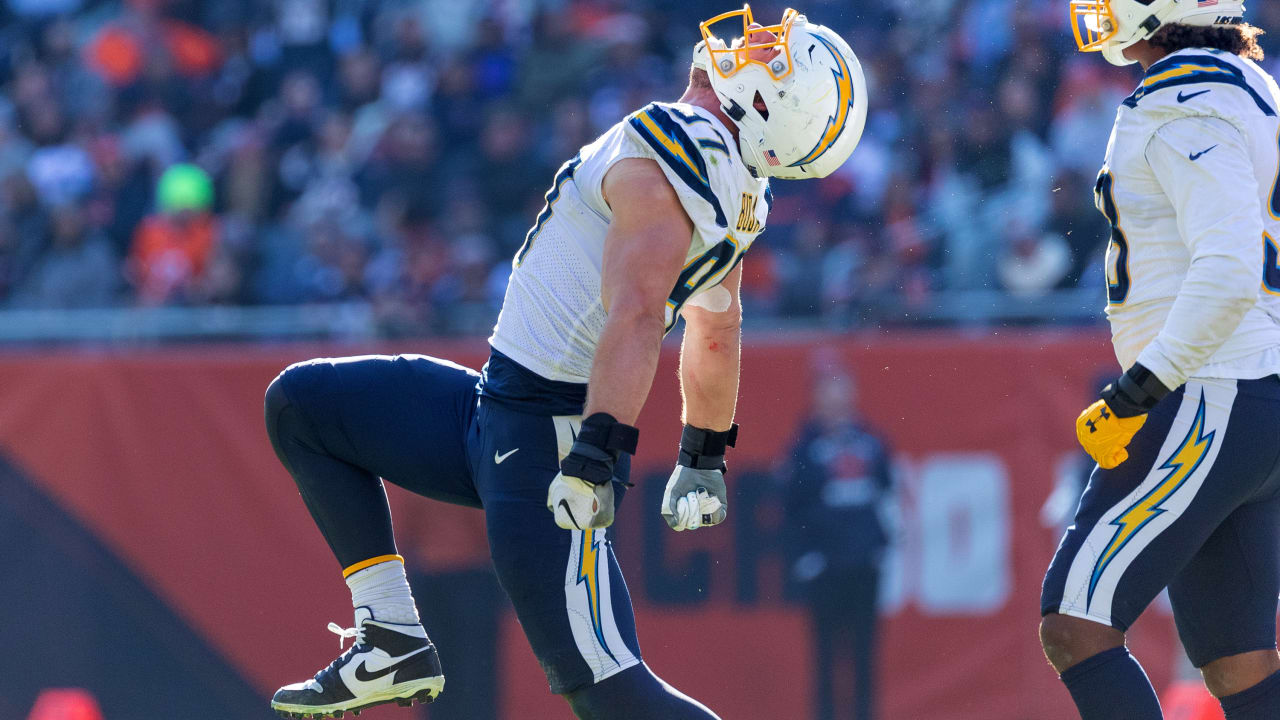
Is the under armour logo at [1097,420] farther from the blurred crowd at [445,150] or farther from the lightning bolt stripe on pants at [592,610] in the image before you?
the blurred crowd at [445,150]

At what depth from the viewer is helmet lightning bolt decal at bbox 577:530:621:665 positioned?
10.6 ft

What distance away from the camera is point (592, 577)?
10.7 ft

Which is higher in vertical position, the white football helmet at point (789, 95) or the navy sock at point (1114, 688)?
the white football helmet at point (789, 95)

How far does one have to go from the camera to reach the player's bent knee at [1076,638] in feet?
10.6

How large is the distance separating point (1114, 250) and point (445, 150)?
18.9ft

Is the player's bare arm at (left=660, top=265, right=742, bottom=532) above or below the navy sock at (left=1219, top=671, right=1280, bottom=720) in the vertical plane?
above

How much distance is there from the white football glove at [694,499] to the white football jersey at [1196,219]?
3.51 ft

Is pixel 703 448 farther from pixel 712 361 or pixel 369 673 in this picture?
pixel 369 673

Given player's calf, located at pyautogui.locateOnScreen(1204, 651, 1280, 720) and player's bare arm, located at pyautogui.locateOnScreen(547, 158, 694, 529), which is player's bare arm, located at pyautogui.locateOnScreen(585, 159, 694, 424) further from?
player's calf, located at pyautogui.locateOnScreen(1204, 651, 1280, 720)

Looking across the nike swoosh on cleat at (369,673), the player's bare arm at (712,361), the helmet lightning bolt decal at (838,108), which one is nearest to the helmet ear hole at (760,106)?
the helmet lightning bolt decal at (838,108)

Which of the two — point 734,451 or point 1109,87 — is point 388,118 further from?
point 1109,87

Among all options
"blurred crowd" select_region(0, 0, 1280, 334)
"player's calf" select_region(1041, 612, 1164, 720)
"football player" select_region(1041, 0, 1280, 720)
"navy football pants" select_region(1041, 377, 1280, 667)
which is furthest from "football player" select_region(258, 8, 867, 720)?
"blurred crowd" select_region(0, 0, 1280, 334)

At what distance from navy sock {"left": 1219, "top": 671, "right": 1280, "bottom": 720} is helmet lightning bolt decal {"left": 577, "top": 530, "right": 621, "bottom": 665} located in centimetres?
142

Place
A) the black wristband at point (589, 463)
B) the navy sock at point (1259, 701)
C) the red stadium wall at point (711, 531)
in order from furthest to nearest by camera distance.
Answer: the red stadium wall at point (711, 531), the navy sock at point (1259, 701), the black wristband at point (589, 463)
